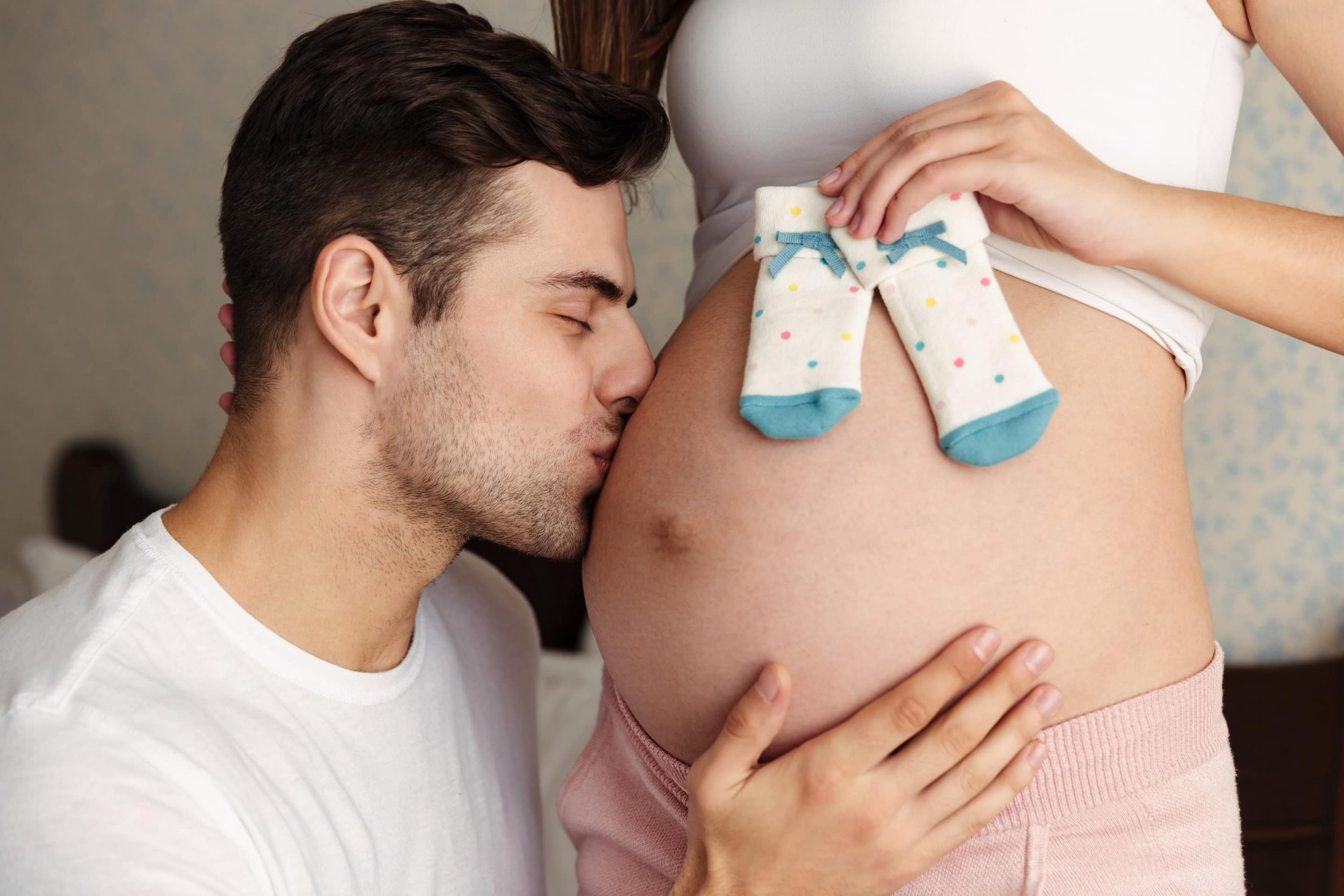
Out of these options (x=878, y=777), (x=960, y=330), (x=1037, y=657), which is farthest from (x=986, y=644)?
(x=960, y=330)

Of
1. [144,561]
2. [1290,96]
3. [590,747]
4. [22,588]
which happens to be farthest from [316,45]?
[22,588]

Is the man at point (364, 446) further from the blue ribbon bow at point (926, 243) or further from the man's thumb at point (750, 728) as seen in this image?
the blue ribbon bow at point (926, 243)

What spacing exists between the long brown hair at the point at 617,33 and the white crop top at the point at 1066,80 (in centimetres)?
30

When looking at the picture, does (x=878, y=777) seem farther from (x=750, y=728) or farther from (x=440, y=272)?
(x=440, y=272)

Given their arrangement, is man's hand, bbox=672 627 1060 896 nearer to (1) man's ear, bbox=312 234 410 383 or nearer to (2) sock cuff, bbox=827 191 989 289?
(2) sock cuff, bbox=827 191 989 289

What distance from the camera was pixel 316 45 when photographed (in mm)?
1062

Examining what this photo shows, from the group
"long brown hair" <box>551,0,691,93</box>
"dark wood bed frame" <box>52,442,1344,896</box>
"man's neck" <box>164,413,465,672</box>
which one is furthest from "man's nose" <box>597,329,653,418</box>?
"dark wood bed frame" <box>52,442,1344,896</box>

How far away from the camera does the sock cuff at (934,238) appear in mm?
835

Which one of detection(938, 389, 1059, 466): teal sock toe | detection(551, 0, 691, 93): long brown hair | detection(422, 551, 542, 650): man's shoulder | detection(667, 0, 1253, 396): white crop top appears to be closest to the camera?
detection(938, 389, 1059, 466): teal sock toe

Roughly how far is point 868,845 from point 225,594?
2.13ft

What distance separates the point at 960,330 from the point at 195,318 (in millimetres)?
2315

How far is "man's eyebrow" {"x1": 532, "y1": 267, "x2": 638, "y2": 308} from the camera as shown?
104 centimetres

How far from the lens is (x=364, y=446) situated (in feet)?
3.46

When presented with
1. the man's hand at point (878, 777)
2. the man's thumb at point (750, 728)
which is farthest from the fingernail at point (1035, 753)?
the man's thumb at point (750, 728)
